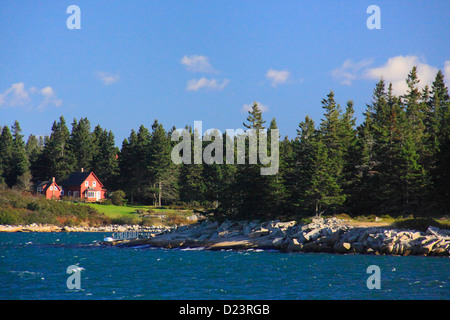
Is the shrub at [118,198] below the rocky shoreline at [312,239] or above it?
above

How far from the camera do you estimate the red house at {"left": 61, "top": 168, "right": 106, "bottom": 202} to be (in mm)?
95250

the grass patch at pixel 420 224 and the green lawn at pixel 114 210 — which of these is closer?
the grass patch at pixel 420 224

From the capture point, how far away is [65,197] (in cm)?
9025

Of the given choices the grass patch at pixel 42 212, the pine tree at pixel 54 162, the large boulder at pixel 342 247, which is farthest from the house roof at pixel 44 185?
the large boulder at pixel 342 247

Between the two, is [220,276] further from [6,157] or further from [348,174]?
[6,157]

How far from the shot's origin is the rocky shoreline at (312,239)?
120 feet

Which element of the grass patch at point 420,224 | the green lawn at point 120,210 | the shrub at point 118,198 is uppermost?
the shrub at point 118,198

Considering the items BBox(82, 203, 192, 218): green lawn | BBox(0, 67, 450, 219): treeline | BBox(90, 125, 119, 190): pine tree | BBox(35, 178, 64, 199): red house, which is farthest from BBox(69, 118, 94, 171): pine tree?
BBox(0, 67, 450, 219): treeline

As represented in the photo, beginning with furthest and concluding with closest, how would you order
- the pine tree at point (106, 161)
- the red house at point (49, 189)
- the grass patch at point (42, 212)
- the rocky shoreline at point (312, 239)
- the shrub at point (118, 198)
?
1. the pine tree at point (106, 161)
2. the shrub at point (118, 198)
3. the red house at point (49, 189)
4. the grass patch at point (42, 212)
5. the rocky shoreline at point (312, 239)

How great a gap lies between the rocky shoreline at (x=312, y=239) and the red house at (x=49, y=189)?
1827 inches

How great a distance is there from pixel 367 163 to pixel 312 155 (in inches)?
358

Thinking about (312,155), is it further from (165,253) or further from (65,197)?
(65,197)

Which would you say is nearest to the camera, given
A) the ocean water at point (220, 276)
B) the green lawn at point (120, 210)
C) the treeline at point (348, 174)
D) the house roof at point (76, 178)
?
the ocean water at point (220, 276)

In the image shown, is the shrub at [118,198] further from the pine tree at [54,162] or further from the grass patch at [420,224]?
the grass patch at [420,224]
